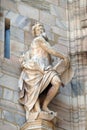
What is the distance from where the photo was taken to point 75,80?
9484 millimetres

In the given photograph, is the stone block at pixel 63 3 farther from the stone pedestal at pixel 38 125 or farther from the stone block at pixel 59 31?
the stone pedestal at pixel 38 125

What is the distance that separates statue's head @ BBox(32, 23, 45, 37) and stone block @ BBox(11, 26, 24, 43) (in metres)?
0.19

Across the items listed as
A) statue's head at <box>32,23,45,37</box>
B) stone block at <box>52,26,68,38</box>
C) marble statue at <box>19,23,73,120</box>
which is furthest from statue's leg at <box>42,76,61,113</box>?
stone block at <box>52,26,68,38</box>

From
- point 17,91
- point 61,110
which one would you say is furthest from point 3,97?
point 61,110

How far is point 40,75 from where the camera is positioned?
888 centimetres

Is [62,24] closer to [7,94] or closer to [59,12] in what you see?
[59,12]

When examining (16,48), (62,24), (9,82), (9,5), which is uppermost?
(9,5)

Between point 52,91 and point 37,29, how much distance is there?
0.96m

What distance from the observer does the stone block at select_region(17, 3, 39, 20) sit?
953cm

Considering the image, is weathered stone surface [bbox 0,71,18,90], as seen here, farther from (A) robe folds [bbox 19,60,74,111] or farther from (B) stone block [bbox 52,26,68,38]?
(B) stone block [bbox 52,26,68,38]

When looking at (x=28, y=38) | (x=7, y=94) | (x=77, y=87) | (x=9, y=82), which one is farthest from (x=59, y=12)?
(x=7, y=94)

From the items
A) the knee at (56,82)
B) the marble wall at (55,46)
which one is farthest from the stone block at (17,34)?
the knee at (56,82)

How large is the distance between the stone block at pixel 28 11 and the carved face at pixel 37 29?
38 centimetres

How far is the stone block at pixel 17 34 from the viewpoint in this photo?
925cm
